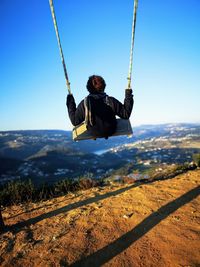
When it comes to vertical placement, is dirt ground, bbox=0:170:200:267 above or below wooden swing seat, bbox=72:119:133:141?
below

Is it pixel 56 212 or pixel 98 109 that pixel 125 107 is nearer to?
pixel 98 109

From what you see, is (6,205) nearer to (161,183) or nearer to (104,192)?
(104,192)

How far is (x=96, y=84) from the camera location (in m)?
4.30

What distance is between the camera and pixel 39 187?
990 cm

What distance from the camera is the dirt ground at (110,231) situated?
164 inches

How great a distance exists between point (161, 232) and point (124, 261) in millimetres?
1189

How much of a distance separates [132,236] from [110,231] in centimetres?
53

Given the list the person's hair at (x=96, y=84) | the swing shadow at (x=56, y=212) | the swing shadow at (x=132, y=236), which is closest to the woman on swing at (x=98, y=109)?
the person's hair at (x=96, y=84)

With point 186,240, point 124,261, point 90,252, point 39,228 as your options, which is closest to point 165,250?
point 186,240

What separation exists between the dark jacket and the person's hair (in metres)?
0.26

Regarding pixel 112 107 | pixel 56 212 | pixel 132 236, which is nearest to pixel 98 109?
pixel 112 107

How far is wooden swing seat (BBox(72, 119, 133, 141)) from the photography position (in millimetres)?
4206

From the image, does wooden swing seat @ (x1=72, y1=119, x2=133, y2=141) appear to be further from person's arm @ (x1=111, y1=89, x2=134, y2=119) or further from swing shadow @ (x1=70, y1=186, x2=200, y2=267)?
swing shadow @ (x1=70, y1=186, x2=200, y2=267)

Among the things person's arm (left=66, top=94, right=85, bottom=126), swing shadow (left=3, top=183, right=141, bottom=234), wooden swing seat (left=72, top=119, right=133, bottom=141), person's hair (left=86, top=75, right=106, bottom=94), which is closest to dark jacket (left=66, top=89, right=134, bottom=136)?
person's arm (left=66, top=94, right=85, bottom=126)
